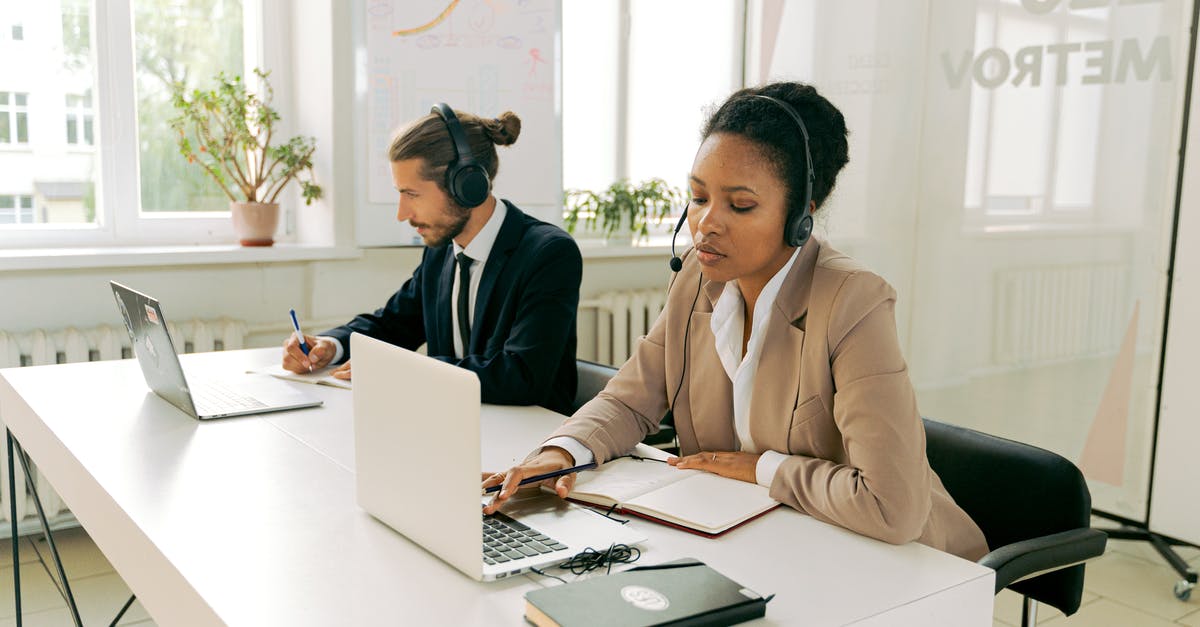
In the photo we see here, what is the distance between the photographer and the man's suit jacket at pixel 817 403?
4.20ft

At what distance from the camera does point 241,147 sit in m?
3.30

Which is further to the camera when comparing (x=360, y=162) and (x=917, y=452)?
(x=360, y=162)

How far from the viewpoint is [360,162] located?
3375 mm

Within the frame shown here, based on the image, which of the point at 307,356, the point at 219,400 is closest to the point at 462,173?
the point at 307,356

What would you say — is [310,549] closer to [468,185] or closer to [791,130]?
[791,130]

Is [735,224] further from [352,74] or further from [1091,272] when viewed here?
[352,74]

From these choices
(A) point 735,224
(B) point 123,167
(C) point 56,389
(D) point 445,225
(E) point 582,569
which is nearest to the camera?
(E) point 582,569

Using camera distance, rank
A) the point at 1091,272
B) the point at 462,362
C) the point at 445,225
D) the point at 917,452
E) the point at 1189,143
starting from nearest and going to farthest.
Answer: the point at 917,452 → the point at 462,362 → the point at 445,225 → the point at 1189,143 → the point at 1091,272

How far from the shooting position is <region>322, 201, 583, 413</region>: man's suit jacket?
2.08 meters

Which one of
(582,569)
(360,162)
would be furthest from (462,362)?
(360,162)

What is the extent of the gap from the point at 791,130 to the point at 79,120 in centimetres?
259

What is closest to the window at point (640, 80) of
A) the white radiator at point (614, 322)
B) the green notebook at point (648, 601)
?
the white radiator at point (614, 322)

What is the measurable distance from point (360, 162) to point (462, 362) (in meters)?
1.46

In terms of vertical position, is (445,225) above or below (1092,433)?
above
